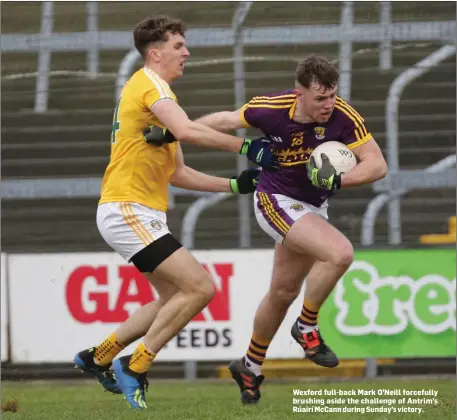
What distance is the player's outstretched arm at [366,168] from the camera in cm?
643

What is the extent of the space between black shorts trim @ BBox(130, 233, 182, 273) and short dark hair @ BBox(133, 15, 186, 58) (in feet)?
3.71

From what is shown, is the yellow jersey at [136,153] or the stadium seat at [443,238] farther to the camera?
the stadium seat at [443,238]

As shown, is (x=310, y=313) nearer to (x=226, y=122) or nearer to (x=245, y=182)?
(x=245, y=182)

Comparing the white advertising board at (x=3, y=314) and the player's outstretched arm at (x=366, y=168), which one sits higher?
the player's outstretched arm at (x=366, y=168)

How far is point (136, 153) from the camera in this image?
652cm

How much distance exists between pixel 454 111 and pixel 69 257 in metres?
3.46

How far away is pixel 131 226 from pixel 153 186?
0.92ft

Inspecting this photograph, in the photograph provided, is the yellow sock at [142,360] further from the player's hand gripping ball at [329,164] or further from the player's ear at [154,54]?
the player's ear at [154,54]

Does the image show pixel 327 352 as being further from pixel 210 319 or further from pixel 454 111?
pixel 454 111

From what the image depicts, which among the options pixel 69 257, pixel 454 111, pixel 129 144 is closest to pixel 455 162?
pixel 454 111

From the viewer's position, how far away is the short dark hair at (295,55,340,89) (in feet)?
20.9

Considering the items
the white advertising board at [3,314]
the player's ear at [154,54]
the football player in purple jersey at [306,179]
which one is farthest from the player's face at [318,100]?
the white advertising board at [3,314]

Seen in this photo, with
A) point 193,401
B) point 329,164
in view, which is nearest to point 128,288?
point 193,401

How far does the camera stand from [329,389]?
8609 millimetres
